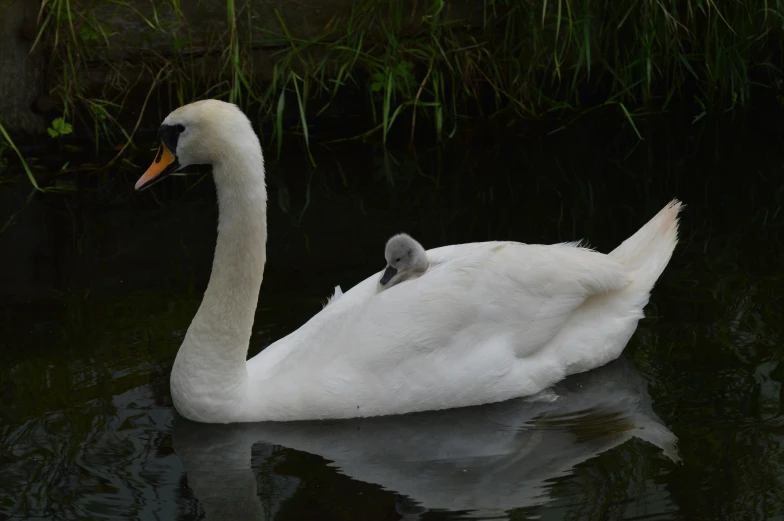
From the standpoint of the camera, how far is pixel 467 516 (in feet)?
14.0

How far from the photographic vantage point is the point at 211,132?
4.75 metres

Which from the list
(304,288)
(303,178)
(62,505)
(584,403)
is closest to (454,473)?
(584,403)

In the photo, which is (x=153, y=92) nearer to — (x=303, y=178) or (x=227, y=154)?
(x=303, y=178)

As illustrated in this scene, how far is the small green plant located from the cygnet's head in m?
3.64

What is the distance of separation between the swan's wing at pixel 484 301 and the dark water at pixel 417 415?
290mm

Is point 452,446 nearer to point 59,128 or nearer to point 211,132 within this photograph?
point 211,132

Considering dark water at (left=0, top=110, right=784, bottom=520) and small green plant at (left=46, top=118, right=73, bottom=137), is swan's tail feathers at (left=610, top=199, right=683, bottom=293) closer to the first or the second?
dark water at (left=0, top=110, right=784, bottom=520)

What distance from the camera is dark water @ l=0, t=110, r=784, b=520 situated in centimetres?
442

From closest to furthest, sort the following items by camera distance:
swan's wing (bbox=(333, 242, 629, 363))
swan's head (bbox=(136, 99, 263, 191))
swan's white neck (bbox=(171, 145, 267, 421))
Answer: swan's head (bbox=(136, 99, 263, 191)), swan's white neck (bbox=(171, 145, 267, 421)), swan's wing (bbox=(333, 242, 629, 363))

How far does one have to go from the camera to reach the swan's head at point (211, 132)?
4738mm

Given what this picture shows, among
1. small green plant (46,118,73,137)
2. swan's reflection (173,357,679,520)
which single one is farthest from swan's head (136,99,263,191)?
small green plant (46,118,73,137)

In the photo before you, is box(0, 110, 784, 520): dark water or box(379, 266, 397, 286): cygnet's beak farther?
box(379, 266, 397, 286): cygnet's beak

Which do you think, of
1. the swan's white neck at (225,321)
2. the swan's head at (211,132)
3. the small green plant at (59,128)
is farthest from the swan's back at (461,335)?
the small green plant at (59,128)

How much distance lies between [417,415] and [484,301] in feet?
1.74
